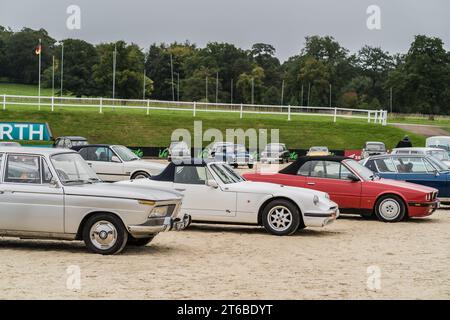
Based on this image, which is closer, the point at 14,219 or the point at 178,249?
the point at 14,219

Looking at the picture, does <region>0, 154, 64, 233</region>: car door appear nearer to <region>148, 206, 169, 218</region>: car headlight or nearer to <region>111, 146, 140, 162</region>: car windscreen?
<region>148, 206, 169, 218</region>: car headlight

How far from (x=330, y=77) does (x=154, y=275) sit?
12616 centimetres

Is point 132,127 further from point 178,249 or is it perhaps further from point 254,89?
point 254,89

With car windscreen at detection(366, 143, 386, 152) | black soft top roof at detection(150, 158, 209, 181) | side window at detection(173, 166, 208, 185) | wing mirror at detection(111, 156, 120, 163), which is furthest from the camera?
car windscreen at detection(366, 143, 386, 152)

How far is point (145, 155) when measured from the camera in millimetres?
50031

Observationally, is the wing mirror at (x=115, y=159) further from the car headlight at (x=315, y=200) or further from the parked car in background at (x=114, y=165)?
the car headlight at (x=315, y=200)

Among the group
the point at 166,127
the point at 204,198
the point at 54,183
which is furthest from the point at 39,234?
the point at 166,127

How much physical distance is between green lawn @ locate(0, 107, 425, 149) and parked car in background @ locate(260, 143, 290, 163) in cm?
721

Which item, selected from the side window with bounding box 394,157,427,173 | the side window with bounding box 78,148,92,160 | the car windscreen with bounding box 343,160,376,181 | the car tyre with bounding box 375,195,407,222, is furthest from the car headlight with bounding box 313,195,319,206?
the side window with bounding box 78,148,92,160

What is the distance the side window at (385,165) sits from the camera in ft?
65.6

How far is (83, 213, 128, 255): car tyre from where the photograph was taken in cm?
1138

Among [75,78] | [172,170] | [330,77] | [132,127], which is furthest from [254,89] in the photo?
[172,170]

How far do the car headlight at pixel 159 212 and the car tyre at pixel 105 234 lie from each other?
1.48 feet

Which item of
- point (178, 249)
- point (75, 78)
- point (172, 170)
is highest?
point (75, 78)
